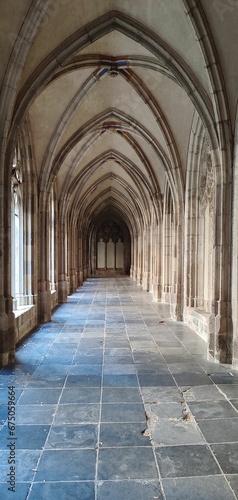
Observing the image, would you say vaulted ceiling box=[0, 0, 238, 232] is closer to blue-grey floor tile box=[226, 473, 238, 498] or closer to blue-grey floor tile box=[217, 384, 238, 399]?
blue-grey floor tile box=[217, 384, 238, 399]

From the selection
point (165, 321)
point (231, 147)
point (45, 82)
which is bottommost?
point (165, 321)

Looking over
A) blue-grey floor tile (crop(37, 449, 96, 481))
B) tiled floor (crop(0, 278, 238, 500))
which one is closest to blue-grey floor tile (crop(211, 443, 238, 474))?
tiled floor (crop(0, 278, 238, 500))

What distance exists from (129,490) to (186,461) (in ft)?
1.82

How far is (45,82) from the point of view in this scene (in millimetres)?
6020

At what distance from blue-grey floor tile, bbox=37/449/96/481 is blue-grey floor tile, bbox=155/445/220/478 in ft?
1.70

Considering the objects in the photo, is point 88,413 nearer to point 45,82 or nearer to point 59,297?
point 45,82

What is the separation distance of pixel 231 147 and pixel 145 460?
4370 millimetres

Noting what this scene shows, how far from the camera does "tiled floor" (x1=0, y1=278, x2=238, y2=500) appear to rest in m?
2.59

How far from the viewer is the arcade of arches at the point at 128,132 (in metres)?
5.31

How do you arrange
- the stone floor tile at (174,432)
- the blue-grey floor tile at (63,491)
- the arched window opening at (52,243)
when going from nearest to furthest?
the blue-grey floor tile at (63,491), the stone floor tile at (174,432), the arched window opening at (52,243)

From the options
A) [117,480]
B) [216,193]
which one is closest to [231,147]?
[216,193]

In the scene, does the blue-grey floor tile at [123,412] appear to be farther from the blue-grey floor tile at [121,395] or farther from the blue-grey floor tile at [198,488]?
the blue-grey floor tile at [198,488]

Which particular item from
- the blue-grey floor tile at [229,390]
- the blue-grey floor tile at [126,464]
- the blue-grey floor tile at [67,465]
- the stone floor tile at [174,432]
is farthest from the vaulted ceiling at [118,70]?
the blue-grey floor tile at [126,464]

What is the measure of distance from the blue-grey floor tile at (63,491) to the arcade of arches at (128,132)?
3.01 meters
